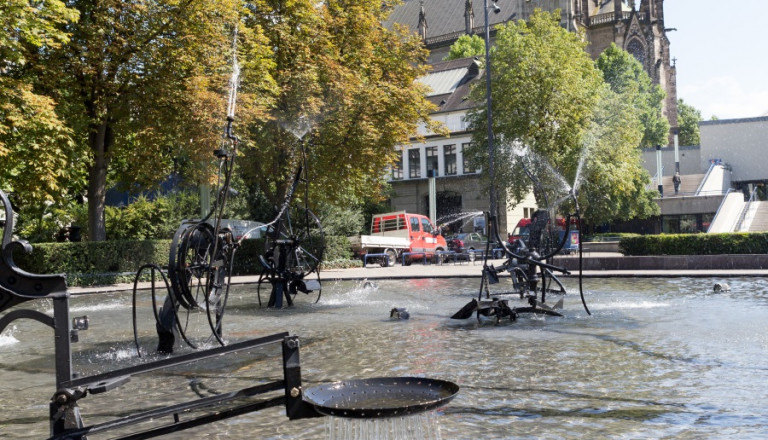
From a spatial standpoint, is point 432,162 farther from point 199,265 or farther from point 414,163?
point 199,265

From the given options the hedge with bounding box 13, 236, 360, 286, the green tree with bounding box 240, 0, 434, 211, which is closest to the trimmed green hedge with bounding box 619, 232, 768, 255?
the green tree with bounding box 240, 0, 434, 211

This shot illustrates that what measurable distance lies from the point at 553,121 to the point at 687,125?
Result: 65.0m

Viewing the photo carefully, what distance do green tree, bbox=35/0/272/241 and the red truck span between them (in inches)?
511

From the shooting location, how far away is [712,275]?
896 inches

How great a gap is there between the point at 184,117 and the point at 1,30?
669 cm

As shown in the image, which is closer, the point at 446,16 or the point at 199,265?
the point at 199,265

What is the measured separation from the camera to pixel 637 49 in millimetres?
89375

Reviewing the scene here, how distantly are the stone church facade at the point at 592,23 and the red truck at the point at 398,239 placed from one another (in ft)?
147

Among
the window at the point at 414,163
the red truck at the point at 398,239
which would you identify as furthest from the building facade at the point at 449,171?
the red truck at the point at 398,239

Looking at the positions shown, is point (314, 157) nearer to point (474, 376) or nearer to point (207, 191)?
point (207, 191)

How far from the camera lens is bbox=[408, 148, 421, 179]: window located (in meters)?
65.8

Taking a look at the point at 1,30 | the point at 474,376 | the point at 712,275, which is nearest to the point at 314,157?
the point at 1,30

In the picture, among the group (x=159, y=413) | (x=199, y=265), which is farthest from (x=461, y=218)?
(x=159, y=413)

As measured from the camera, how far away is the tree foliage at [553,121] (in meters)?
45.8
